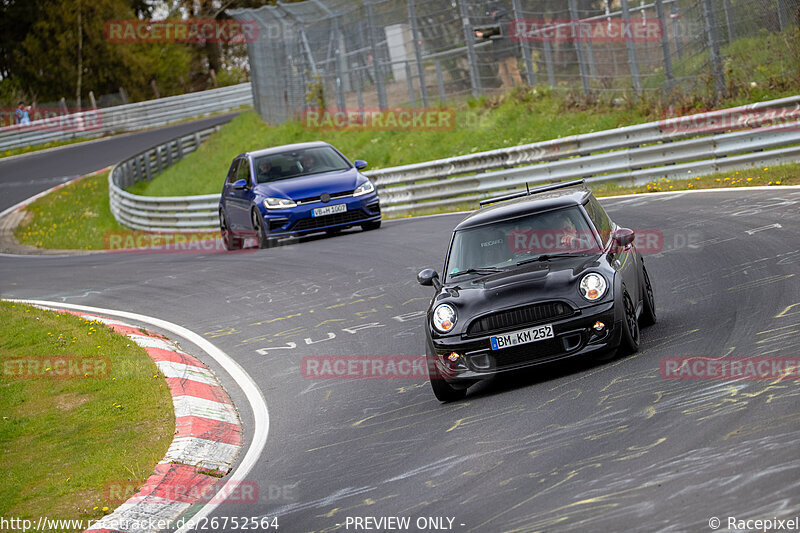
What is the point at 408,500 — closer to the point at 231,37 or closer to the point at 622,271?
the point at 622,271

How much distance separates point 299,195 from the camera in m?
17.6

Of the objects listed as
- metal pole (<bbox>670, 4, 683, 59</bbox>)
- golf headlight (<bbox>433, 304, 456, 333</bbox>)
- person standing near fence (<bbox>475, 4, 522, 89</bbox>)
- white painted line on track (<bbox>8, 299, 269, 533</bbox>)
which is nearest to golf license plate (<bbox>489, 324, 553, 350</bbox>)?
golf headlight (<bbox>433, 304, 456, 333</bbox>)

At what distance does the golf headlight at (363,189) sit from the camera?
58.2 ft

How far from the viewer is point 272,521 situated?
18.5ft

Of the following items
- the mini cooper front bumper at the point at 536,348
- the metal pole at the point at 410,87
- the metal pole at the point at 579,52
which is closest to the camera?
the mini cooper front bumper at the point at 536,348

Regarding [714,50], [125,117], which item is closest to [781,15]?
[714,50]

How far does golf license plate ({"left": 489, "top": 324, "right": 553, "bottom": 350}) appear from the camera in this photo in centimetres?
736

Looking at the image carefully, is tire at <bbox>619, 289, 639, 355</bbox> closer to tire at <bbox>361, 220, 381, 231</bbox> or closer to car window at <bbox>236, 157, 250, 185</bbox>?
tire at <bbox>361, 220, 381, 231</bbox>

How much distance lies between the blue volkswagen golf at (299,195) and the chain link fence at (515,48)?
5.99m

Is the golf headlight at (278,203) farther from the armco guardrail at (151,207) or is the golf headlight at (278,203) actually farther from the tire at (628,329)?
the tire at (628,329)

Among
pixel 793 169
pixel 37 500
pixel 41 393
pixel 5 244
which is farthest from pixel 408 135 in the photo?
pixel 37 500

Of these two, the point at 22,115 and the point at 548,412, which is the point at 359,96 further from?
the point at 22,115

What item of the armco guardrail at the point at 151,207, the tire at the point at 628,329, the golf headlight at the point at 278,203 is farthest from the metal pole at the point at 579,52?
the tire at the point at 628,329

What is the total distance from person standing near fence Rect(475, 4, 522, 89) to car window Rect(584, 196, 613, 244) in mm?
14817
